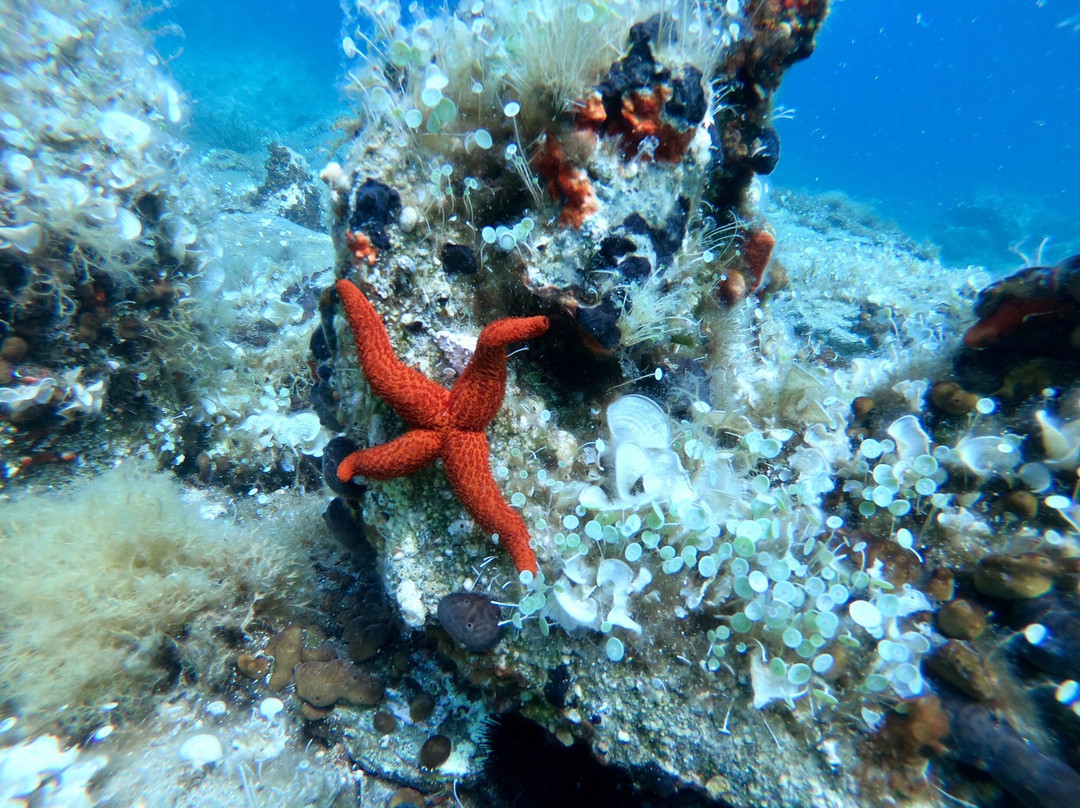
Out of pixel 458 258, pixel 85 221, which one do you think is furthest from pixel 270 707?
pixel 85 221

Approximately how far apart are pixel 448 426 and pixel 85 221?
395 centimetres

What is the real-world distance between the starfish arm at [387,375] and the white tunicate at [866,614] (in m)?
2.39

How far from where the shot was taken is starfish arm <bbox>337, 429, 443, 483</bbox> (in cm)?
278

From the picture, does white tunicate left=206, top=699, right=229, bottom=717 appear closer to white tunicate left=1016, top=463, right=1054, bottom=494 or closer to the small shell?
the small shell

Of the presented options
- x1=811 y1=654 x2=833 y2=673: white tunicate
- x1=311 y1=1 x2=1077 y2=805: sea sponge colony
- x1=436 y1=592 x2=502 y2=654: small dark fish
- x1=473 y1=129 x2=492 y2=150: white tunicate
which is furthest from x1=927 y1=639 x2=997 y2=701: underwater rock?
x1=473 y1=129 x2=492 y2=150: white tunicate

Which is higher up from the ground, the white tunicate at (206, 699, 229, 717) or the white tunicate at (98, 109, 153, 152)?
the white tunicate at (98, 109, 153, 152)

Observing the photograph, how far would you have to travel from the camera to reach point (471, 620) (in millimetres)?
2781

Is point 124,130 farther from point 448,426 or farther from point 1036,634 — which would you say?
point 1036,634

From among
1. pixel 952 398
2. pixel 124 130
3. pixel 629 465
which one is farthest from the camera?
pixel 124 130

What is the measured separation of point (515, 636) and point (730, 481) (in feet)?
5.50

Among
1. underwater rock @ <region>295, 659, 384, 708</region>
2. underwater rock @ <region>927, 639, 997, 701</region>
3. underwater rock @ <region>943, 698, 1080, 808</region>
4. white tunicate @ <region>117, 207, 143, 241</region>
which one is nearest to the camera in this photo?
underwater rock @ <region>943, 698, 1080, 808</region>

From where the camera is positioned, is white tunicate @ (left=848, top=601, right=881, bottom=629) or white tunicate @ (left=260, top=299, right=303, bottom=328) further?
white tunicate @ (left=260, top=299, right=303, bottom=328)

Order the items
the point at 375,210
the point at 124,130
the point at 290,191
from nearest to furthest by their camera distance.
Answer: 1. the point at 375,210
2. the point at 124,130
3. the point at 290,191

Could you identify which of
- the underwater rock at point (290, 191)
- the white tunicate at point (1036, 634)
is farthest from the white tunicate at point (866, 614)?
the underwater rock at point (290, 191)
